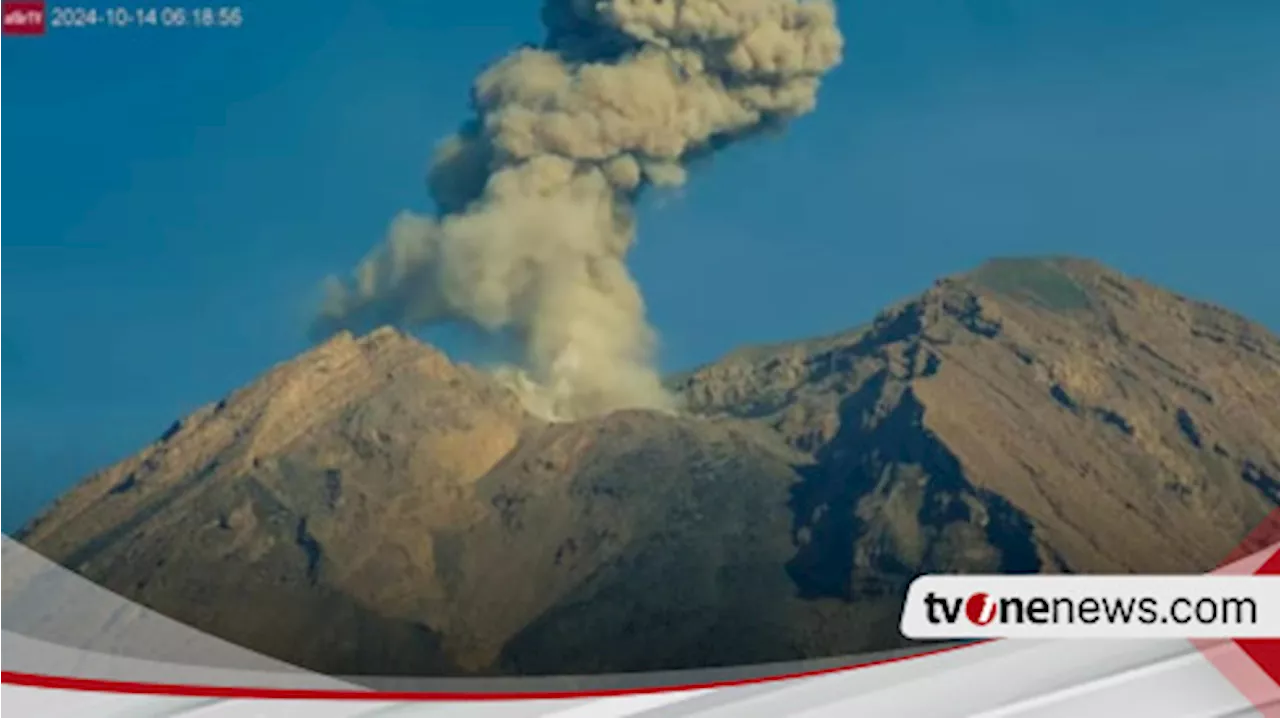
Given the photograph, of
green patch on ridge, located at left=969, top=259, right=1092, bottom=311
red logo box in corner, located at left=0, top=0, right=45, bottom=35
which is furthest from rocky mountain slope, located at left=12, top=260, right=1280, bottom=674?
red logo box in corner, located at left=0, top=0, right=45, bottom=35

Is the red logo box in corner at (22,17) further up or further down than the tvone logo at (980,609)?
further up

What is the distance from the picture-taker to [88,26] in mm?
1775

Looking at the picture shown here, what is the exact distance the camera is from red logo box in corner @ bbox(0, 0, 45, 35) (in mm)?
1771

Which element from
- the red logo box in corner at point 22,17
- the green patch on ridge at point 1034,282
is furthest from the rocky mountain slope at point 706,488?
the red logo box in corner at point 22,17

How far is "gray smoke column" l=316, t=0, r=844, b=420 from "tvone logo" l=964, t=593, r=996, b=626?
1.37 feet

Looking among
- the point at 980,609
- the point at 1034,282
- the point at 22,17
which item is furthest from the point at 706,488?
the point at 22,17

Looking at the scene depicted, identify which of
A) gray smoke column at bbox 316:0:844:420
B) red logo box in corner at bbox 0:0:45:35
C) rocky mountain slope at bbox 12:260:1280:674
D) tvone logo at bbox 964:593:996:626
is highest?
red logo box in corner at bbox 0:0:45:35

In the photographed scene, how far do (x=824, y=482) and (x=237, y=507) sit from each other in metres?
0.71

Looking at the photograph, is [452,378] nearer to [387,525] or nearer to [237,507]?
[387,525]
